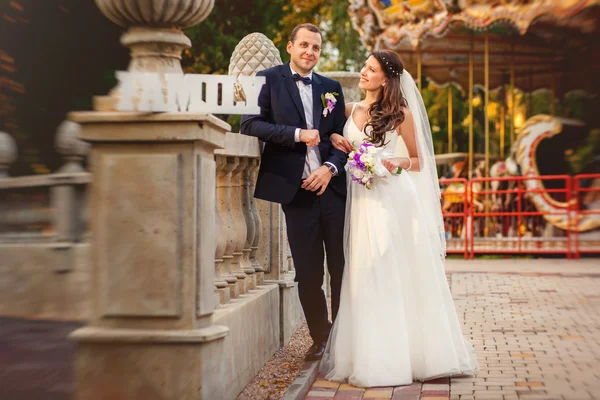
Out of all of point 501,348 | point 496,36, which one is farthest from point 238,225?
point 496,36

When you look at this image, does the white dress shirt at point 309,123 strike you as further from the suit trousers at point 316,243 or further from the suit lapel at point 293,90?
the suit trousers at point 316,243

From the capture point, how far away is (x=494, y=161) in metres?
20.3

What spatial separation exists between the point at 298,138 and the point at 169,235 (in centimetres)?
176

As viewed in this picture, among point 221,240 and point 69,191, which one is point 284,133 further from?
point 69,191

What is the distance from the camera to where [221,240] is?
226 inches

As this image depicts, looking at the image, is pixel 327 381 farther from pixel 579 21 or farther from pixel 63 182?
pixel 579 21

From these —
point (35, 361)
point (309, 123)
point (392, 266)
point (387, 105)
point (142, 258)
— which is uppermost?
point (387, 105)

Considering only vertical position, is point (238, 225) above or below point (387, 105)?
below

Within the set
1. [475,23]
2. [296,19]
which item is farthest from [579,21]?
[296,19]

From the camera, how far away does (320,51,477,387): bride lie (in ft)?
→ 19.1

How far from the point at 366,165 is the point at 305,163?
0.43 m

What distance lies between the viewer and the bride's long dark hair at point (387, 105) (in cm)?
614

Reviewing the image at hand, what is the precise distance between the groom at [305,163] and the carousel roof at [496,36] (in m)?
11.6

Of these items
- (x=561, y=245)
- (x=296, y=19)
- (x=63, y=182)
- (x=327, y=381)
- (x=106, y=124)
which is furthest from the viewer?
(x=296, y=19)
